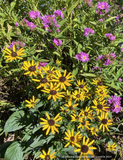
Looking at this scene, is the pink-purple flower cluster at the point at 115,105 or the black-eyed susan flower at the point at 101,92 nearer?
the black-eyed susan flower at the point at 101,92

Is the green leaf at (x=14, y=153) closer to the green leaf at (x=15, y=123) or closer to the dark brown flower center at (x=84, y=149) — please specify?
the green leaf at (x=15, y=123)

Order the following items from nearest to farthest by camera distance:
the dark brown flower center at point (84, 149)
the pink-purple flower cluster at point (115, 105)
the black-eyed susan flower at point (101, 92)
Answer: the dark brown flower center at point (84, 149)
the black-eyed susan flower at point (101, 92)
the pink-purple flower cluster at point (115, 105)

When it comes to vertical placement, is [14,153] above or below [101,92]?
below

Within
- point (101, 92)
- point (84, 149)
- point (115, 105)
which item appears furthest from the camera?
point (115, 105)

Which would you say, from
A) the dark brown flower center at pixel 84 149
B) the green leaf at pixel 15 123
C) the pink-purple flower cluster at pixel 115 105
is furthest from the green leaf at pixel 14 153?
the pink-purple flower cluster at pixel 115 105

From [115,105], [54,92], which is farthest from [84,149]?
[115,105]

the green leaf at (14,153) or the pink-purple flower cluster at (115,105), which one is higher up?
the pink-purple flower cluster at (115,105)

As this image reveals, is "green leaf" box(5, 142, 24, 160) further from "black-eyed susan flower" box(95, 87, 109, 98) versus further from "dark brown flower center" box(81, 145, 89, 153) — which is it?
"black-eyed susan flower" box(95, 87, 109, 98)

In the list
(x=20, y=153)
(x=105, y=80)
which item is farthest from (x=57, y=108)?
(x=105, y=80)

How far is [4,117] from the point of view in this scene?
2.02m

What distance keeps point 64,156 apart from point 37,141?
1.04ft

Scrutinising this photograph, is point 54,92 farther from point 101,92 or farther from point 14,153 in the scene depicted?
point 14,153

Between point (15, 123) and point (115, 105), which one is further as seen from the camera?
point (115, 105)

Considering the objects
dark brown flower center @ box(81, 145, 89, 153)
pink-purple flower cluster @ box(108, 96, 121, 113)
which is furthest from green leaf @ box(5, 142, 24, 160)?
pink-purple flower cluster @ box(108, 96, 121, 113)
